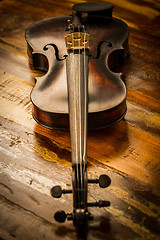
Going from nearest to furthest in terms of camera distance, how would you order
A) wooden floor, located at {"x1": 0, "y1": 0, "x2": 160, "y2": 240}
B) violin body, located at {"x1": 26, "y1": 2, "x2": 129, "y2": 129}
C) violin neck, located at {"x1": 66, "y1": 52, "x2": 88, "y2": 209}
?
violin neck, located at {"x1": 66, "y1": 52, "x2": 88, "y2": 209} < wooden floor, located at {"x1": 0, "y1": 0, "x2": 160, "y2": 240} < violin body, located at {"x1": 26, "y1": 2, "x2": 129, "y2": 129}

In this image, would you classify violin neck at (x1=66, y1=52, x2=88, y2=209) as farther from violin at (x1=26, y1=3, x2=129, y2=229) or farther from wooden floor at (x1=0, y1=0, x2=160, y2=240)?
wooden floor at (x1=0, y1=0, x2=160, y2=240)

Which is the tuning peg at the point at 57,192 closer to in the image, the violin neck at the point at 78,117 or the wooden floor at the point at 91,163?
the violin neck at the point at 78,117

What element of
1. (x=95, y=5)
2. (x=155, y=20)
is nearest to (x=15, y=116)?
(x=95, y=5)

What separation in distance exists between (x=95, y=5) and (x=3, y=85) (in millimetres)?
779

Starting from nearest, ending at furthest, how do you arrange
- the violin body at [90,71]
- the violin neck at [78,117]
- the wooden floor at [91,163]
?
the violin neck at [78,117] → the wooden floor at [91,163] → the violin body at [90,71]

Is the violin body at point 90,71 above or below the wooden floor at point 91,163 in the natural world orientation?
above

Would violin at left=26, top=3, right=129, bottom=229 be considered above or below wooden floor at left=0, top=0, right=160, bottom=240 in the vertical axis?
above

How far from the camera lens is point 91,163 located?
1.06 metres

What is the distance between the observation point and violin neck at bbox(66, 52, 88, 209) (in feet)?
2.45

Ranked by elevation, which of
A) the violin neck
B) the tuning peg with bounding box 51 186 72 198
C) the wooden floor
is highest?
the violin neck

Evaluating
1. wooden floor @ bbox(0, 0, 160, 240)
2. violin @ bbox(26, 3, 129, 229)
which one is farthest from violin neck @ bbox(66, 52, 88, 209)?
wooden floor @ bbox(0, 0, 160, 240)

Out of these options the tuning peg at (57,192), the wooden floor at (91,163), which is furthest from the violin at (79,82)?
the wooden floor at (91,163)

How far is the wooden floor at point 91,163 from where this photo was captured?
86 centimetres

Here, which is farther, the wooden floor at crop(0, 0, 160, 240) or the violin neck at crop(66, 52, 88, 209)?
the wooden floor at crop(0, 0, 160, 240)
